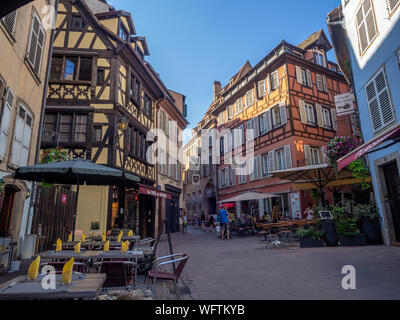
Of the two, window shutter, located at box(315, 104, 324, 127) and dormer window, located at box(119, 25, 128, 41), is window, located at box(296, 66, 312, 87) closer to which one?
window shutter, located at box(315, 104, 324, 127)

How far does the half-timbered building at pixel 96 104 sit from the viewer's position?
11125 millimetres

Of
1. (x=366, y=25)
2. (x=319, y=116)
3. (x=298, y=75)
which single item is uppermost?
(x=298, y=75)

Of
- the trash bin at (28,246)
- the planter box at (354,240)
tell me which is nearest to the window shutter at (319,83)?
the planter box at (354,240)

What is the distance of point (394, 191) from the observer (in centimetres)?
782

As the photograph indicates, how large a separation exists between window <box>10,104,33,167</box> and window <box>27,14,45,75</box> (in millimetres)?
1447

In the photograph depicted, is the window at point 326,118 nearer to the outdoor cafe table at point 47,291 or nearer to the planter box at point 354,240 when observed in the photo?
the planter box at point 354,240

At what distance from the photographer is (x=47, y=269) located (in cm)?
271

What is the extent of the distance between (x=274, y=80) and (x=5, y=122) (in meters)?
15.8

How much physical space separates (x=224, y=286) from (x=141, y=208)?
1148cm

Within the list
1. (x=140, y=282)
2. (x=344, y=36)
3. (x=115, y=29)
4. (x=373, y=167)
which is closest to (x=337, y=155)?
(x=373, y=167)

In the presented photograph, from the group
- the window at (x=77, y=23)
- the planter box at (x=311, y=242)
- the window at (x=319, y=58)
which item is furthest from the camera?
the window at (x=319, y=58)

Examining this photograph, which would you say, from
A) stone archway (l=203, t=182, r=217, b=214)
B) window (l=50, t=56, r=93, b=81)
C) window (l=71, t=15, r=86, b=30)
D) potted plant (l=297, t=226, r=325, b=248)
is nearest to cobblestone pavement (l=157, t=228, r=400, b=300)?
potted plant (l=297, t=226, r=325, b=248)

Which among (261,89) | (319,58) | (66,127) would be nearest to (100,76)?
(66,127)

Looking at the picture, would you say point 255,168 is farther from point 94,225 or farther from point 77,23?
point 77,23
